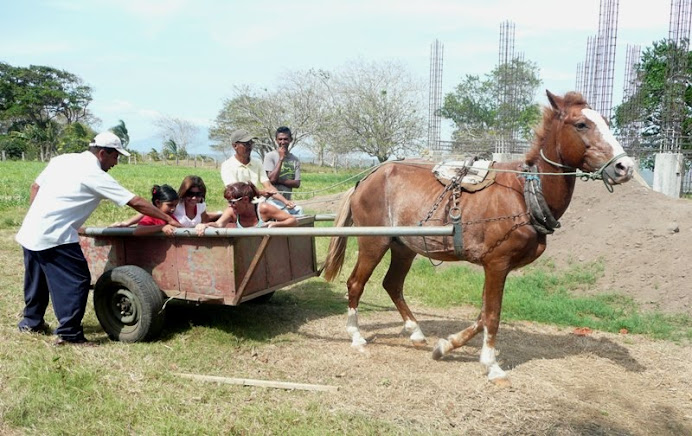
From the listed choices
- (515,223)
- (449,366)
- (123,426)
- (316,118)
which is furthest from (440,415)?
(316,118)

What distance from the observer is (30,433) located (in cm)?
320

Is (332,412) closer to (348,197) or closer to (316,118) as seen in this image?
(348,197)

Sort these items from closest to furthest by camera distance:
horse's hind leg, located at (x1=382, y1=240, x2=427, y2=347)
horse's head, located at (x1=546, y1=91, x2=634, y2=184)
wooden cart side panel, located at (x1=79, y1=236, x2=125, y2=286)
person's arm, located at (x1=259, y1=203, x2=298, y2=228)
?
1. horse's head, located at (x1=546, y1=91, x2=634, y2=184)
2. person's arm, located at (x1=259, y1=203, x2=298, y2=228)
3. wooden cart side panel, located at (x1=79, y1=236, x2=125, y2=286)
4. horse's hind leg, located at (x1=382, y1=240, x2=427, y2=347)

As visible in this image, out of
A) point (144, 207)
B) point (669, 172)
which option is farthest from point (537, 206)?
point (669, 172)

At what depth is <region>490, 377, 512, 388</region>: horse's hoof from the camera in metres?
4.16

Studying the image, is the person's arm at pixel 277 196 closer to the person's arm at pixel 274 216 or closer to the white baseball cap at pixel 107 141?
the person's arm at pixel 274 216

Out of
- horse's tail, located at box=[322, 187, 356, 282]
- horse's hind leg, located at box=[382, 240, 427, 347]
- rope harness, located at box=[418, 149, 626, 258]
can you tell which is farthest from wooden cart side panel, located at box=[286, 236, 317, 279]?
rope harness, located at box=[418, 149, 626, 258]

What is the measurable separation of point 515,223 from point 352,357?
193 centimetres

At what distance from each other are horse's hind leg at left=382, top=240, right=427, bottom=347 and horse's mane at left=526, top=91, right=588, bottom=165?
1.60 metres

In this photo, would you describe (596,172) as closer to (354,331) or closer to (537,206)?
(537,206)

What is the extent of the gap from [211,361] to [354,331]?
1437 mm

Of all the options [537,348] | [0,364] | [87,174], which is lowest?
[537,348]

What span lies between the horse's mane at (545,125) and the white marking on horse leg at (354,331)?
225 centimetres

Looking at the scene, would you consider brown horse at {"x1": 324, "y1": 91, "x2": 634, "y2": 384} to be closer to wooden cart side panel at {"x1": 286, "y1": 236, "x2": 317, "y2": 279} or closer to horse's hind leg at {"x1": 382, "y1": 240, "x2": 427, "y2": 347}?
horse's hind leg at {"x1": 382, "y1": 240, "x2": 427, "y2": 347}
